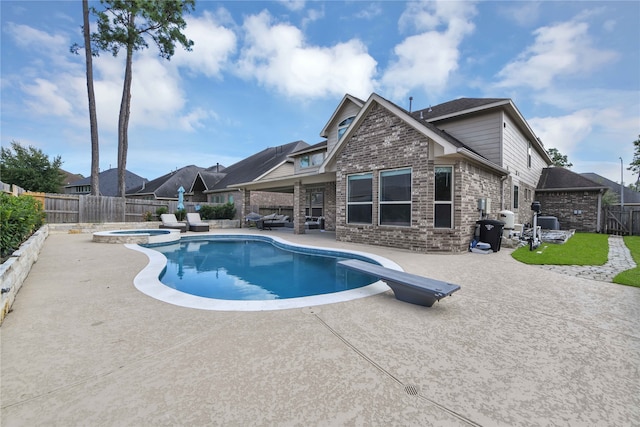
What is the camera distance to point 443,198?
852cm

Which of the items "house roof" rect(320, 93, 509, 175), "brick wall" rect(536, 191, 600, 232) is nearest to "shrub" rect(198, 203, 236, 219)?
"house roof" rect(320, 93, 509, 175)

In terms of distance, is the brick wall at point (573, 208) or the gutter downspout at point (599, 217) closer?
the gutter downspout at point (599, 217)

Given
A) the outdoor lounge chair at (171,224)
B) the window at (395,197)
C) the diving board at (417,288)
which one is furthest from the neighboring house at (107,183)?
the diving board at (417,288)

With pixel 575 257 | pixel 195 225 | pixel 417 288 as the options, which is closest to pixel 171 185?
pixel 195 225

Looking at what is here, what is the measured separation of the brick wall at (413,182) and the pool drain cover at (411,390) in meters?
6.95

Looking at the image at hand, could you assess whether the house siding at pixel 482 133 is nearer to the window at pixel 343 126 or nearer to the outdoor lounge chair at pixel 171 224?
the window at pixel 343 126

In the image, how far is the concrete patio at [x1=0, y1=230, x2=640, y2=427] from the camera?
5.91ft

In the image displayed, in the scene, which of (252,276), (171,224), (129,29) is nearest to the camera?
(252,276)

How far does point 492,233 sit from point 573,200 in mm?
11731

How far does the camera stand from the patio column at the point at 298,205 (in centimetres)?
1411

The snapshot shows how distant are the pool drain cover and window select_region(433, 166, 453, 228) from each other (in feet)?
23.6

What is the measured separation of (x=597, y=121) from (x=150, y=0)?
2978cm

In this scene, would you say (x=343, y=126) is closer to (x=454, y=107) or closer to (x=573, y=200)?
(x=454, y=107)

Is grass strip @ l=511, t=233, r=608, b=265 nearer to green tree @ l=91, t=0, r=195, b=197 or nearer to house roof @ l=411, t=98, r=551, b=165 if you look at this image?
house roof @ l=411, t=98, r=551, b=165
